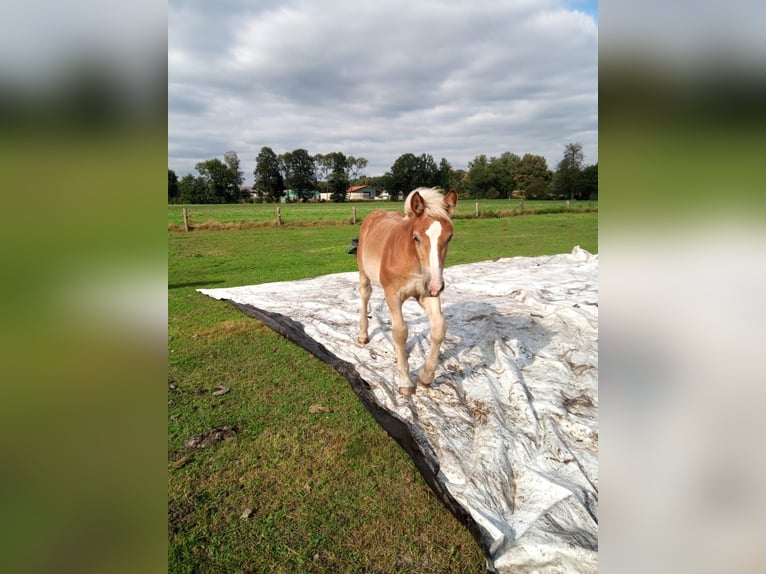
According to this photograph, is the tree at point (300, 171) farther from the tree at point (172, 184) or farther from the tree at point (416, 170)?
the tree at point (172, 184)

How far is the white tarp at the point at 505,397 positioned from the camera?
2.47m

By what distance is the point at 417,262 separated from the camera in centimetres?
405

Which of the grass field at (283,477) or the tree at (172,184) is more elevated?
the tree at (172,184)

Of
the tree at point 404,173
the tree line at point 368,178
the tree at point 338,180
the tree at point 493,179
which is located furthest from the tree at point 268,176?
the tree at point 404,173

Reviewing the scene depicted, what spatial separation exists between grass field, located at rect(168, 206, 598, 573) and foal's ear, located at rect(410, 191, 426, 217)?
2.11m

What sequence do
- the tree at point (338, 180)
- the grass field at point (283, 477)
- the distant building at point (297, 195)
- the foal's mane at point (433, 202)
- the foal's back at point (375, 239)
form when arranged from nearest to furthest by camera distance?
the grass field at point (283, 477), the foal's mane at point (433, 202), the foal's back at point (375, 239), the tree at point (338, 180), the distant building at point (297, 195)

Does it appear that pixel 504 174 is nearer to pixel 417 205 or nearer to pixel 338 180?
pixel 338 180

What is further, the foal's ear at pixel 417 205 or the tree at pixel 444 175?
the tree at pixel 444 175

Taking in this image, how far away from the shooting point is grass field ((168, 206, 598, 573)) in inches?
96.6

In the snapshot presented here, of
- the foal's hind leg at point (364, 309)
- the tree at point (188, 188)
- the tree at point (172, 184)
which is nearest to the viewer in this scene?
the tree at point (172, 184)

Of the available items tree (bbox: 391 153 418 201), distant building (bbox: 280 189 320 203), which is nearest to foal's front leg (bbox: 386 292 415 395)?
tree (bbox: 391 153 418 201)
